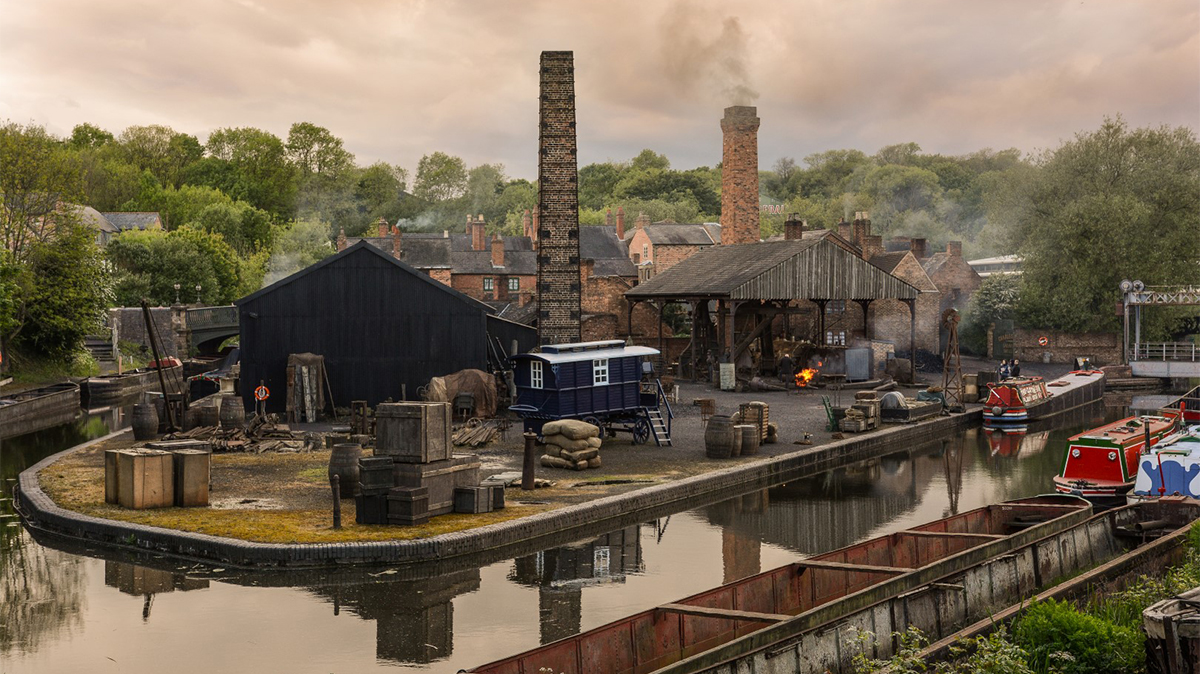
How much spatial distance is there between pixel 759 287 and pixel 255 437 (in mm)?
21735

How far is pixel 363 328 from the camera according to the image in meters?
34.2

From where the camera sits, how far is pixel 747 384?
145ft

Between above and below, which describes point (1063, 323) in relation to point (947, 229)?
below

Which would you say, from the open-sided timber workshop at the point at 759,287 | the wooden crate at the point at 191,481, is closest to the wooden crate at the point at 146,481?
the wooden crate at the point at 191,481

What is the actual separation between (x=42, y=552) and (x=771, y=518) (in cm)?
1298

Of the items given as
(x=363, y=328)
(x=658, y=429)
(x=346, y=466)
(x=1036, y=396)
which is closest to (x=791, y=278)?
(x=1036, y=396)

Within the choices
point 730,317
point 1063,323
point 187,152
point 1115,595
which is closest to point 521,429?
point 730,317

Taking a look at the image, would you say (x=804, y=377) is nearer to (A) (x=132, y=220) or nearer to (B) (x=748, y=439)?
(B) (x=748, y=439)

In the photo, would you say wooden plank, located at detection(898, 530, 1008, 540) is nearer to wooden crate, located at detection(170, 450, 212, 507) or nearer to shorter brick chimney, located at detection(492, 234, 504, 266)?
wooden crate, located at detection(170, 450, 212, 507)

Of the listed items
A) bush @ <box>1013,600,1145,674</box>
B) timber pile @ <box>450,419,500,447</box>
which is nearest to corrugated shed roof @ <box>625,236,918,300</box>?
timber pile @ <box>450,419,500,447</box>

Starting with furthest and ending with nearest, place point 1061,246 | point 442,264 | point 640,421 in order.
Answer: point 442,264 < point 1061,246 < point 640,421

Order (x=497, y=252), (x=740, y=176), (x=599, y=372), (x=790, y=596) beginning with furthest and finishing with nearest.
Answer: (x=497, y=252), (x=740, y=176), (x=599, y=372), (x=790, y=596)

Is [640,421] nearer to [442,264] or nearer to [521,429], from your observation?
[521,429]

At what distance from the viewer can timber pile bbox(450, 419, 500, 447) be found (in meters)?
→ 28.3
